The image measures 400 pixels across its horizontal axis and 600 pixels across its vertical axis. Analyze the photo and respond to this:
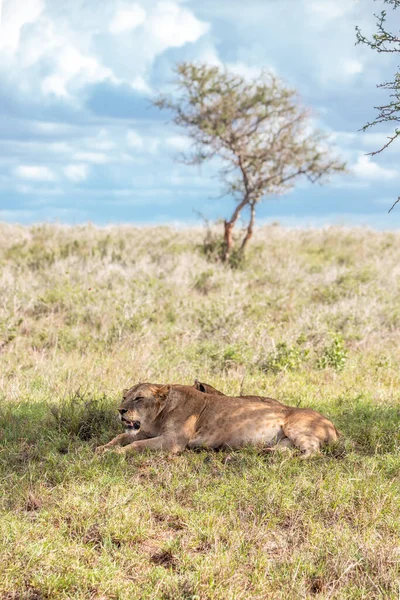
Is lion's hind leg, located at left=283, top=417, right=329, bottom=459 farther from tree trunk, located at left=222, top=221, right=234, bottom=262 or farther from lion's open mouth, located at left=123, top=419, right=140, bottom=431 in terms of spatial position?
tree trunk, located at left=222, top=221, right=234, bottom=262

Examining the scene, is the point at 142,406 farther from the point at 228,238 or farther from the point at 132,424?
the point at 228,238

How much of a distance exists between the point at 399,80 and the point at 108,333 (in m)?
6.30

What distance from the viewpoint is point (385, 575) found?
14.2 ft

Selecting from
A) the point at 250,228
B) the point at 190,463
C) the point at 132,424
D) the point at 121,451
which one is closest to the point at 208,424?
the point at 190,463

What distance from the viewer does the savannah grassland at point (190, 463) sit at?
4.35 m

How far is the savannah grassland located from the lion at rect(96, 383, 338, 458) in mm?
151

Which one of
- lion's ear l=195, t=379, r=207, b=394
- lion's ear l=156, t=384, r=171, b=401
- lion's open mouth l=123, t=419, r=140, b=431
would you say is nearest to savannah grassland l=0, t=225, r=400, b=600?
lion's open mouth l=123, t=419, r=140, b=431

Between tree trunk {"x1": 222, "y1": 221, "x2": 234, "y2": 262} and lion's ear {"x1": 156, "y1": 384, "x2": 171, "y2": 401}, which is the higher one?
tree trunk {"x1": 222, "y1": 221, "x2": 234, "y2": 262}

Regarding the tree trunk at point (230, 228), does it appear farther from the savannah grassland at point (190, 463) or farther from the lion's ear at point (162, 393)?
the lion's ear at point (162, 393)

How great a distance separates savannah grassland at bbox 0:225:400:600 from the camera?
4348 millimetres

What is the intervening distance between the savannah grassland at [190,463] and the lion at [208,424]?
0.50 feet

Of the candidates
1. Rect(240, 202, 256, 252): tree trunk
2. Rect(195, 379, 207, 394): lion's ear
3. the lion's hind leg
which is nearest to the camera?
the lion's hind leg

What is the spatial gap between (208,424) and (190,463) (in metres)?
0.43

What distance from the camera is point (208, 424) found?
21.1ft
